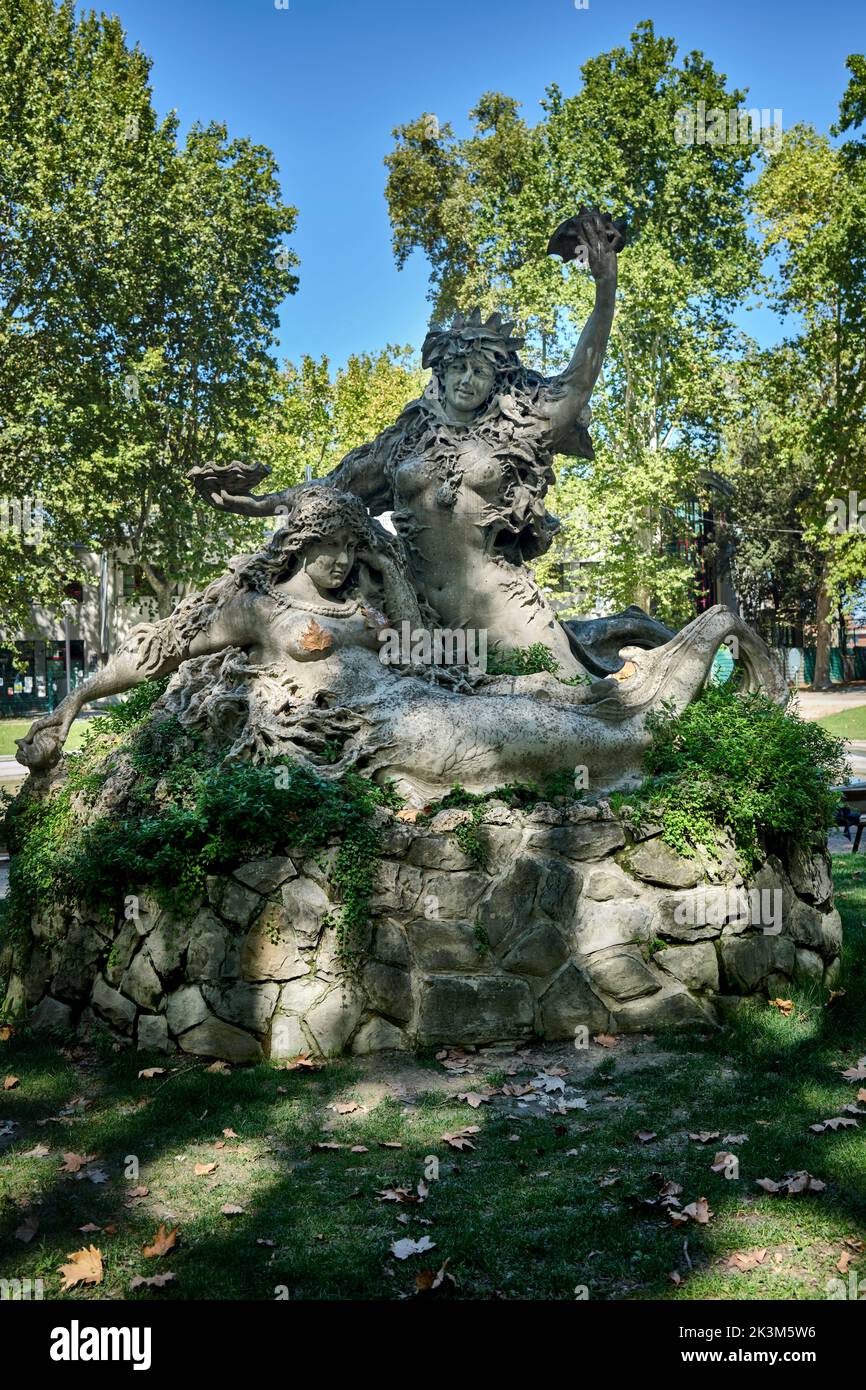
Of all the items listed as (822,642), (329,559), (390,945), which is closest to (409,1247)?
(390,945)

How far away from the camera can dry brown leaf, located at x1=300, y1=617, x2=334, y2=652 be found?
22.6 feet

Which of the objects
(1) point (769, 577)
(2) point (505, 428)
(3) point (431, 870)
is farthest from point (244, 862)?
(1) point (769, 577)

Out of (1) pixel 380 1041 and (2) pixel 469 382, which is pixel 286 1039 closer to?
(1) pixel 380 1041

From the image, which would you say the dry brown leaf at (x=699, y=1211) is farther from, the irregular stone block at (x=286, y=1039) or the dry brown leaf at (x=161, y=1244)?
the irregular stone block at (x=286, y=1039)

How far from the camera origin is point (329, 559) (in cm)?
705

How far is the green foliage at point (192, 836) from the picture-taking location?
5934mm

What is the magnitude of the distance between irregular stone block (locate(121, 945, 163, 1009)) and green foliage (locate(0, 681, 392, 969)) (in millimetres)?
341

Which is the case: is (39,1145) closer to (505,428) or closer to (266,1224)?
(266,1224)

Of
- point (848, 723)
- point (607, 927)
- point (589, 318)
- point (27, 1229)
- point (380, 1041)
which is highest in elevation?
point (589, 318)

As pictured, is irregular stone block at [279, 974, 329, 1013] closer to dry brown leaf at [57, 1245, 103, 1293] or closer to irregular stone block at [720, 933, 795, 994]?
dry brown leaf at [57, 1245, 103, 1293]

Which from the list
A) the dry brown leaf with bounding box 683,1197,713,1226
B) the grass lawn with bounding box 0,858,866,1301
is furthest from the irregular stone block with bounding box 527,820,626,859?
the dry brown leaf with bounding box 683,1197,713,1226

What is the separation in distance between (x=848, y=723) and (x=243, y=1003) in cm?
2428

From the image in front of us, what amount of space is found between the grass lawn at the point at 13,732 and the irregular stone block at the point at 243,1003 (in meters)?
19.2

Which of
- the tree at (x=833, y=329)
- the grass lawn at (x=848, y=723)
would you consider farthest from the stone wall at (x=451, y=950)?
the tree at (x=833, y=329)
